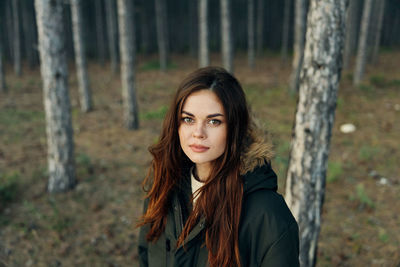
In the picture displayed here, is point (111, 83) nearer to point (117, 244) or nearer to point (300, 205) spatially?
point (117, 244)

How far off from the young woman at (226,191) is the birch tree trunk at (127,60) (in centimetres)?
822

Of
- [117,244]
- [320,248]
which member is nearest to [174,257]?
[117,244]

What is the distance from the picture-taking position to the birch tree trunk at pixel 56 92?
573cm

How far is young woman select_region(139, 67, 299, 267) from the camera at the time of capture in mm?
1809

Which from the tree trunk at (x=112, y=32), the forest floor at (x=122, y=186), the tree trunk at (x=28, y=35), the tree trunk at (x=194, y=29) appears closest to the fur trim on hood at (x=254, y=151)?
the forest floor at (x=122, y=186)

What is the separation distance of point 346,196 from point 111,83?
1581 centimetres

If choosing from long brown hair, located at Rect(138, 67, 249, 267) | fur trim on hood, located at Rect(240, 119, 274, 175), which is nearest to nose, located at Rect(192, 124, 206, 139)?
long brown hair, located at Rect(138, 67, 249, 267)

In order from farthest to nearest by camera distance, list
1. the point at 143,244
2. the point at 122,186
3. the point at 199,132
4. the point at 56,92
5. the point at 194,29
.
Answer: the point at 194,29
the point at 122,186
the point at 56,92
the point at 143,244
the point at 199,132

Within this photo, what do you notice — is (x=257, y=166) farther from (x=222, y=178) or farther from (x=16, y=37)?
(x=16, y=37)

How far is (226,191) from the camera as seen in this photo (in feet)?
6.37

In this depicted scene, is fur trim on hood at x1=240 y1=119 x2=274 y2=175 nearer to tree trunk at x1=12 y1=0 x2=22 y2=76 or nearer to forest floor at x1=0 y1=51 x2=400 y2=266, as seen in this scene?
forest floor at x1=0 y1=51 x2=400 y2=266

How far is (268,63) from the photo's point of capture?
80.5 ft

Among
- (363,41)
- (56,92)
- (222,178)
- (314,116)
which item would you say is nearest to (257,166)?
(222,178)

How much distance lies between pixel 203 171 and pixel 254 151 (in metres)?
0.41
